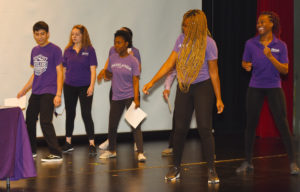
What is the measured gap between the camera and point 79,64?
6645mm

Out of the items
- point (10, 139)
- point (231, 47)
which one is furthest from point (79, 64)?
point (231, 47)

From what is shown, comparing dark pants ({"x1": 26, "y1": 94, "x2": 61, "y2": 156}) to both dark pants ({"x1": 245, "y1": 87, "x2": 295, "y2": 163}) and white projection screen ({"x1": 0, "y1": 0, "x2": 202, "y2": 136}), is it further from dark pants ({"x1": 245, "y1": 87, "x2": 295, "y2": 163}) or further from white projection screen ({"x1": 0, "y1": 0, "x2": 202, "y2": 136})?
dark pants ({"x1": 245, "y1": 87, "x2": 295, "y2": 163})

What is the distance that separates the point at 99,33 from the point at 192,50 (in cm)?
374

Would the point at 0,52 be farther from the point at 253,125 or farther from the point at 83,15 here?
the point at 253,125

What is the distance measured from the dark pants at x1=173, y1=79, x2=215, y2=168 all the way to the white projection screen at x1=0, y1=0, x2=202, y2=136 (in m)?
3.43

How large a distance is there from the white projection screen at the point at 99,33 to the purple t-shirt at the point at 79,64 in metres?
0.92

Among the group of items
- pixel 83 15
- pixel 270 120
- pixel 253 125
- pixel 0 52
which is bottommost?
pixel 270 120

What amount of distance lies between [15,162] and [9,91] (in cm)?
315

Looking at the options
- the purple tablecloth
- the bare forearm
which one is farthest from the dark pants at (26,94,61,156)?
the purple tablecloth

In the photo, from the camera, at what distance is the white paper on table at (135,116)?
223 inches

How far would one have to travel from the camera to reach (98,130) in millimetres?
8039

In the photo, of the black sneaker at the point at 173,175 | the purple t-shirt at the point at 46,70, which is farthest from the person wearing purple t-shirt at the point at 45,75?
the black sneaker at the point at 173,175

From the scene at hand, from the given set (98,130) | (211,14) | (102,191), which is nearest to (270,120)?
(211,14)

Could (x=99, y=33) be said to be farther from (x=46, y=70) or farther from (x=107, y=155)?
(x=107, y=155)
